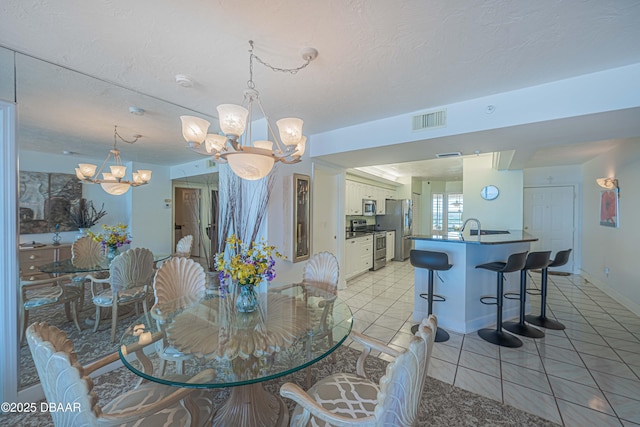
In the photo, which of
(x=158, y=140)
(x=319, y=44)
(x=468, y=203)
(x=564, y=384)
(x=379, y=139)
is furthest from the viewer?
(x=468, y=203)

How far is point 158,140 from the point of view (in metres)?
2.69

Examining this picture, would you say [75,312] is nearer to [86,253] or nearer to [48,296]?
[48,296]

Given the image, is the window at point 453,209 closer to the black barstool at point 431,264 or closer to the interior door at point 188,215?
the black barstool at point 431,264

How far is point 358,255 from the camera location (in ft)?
18.4

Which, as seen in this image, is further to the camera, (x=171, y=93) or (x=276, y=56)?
(x=171, y=93)

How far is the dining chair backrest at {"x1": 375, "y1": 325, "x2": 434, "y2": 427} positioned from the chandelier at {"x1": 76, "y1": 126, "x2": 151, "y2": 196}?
268 centimetres

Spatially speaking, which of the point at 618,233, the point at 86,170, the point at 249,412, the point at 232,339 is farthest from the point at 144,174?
the point at 618,233

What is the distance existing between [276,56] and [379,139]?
67.0 inches

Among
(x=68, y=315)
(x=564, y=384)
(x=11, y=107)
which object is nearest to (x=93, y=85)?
(x=11, y=107)

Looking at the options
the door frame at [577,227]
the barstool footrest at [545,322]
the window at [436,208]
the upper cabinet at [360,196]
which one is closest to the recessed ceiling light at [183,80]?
the upper cabinet at [360,196]

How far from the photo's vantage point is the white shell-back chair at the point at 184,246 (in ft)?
9.08

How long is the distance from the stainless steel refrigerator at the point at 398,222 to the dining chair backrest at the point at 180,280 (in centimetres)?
588

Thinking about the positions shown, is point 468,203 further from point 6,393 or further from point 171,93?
point 6,393

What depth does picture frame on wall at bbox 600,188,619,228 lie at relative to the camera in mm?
4065
